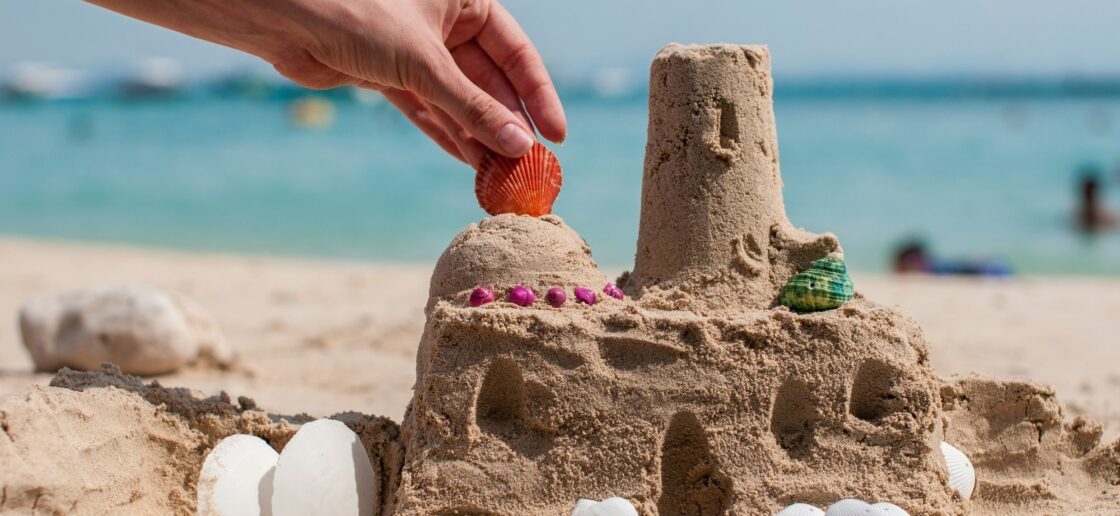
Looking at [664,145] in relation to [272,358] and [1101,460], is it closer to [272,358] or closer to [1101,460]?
[1101,460]

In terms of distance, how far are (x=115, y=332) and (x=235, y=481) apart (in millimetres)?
3317

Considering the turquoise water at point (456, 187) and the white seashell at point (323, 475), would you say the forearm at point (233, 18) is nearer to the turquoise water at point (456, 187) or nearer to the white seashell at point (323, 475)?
the white seashell at point (323, 475)

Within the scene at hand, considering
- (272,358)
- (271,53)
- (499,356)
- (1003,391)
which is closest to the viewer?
(499,356)

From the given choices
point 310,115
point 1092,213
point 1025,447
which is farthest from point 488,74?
point 310,115

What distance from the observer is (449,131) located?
3986 millimetres

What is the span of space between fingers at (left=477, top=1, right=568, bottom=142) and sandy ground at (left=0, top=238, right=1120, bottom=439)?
6.40 feet

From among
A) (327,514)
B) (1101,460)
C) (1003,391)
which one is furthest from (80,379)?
(1101,460)

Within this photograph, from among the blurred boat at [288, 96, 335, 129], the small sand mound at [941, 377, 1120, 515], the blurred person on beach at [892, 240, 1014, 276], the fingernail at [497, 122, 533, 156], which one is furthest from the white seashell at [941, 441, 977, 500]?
the blurred boat at [288, 96, 335, 129]

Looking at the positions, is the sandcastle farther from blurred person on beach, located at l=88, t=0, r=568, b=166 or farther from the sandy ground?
the sandy ground

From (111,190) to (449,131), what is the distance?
22.8 m

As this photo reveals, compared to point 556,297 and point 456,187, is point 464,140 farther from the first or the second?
point 456,187

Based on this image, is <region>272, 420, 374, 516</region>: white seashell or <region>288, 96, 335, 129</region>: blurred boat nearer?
<region>272, 420, 374, 516</region>: white seashell

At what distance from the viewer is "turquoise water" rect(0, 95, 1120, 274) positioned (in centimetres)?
1709

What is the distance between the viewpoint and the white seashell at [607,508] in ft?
9.78
